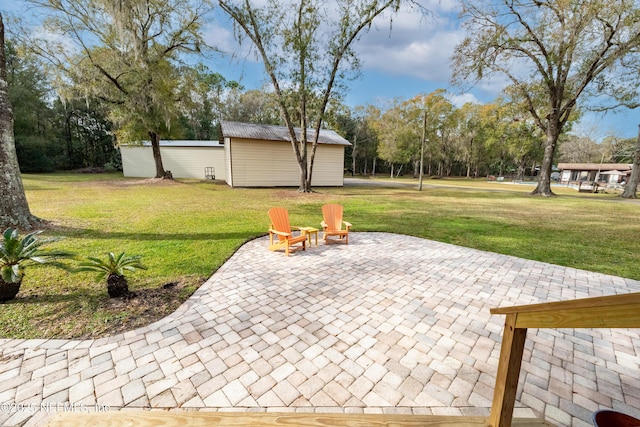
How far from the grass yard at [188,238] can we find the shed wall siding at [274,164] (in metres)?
6.34

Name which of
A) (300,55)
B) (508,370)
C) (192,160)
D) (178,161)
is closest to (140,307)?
(508,370)

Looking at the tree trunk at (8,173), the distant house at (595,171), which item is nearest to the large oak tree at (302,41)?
the tree trunk at (8,173)

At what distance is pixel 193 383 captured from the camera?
2021mm

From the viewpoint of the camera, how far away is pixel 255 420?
1.55 m

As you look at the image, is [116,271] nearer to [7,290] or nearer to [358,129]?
[7,290]

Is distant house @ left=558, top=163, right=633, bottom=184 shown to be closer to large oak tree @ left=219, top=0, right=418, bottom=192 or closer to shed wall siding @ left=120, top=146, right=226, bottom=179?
large oak tree @ left=219, top=0, right=418, bottom=192

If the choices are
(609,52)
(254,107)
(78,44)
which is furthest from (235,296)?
(254,107)

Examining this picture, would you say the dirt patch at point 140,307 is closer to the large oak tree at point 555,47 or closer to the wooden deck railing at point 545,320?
the wooden deck railing at point 545,320

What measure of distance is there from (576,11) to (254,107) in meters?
31.3

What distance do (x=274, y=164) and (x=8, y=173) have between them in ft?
43.9

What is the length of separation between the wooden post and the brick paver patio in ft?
1.76

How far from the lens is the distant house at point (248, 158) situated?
16938 mm

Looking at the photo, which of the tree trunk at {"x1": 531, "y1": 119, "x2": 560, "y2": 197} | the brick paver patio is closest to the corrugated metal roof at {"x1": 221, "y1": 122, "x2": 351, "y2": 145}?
the tree trunk at {"x1": 531, "y1": 119, "x2": 560, "y2": 197}

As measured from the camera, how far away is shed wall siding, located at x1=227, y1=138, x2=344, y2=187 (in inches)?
664
